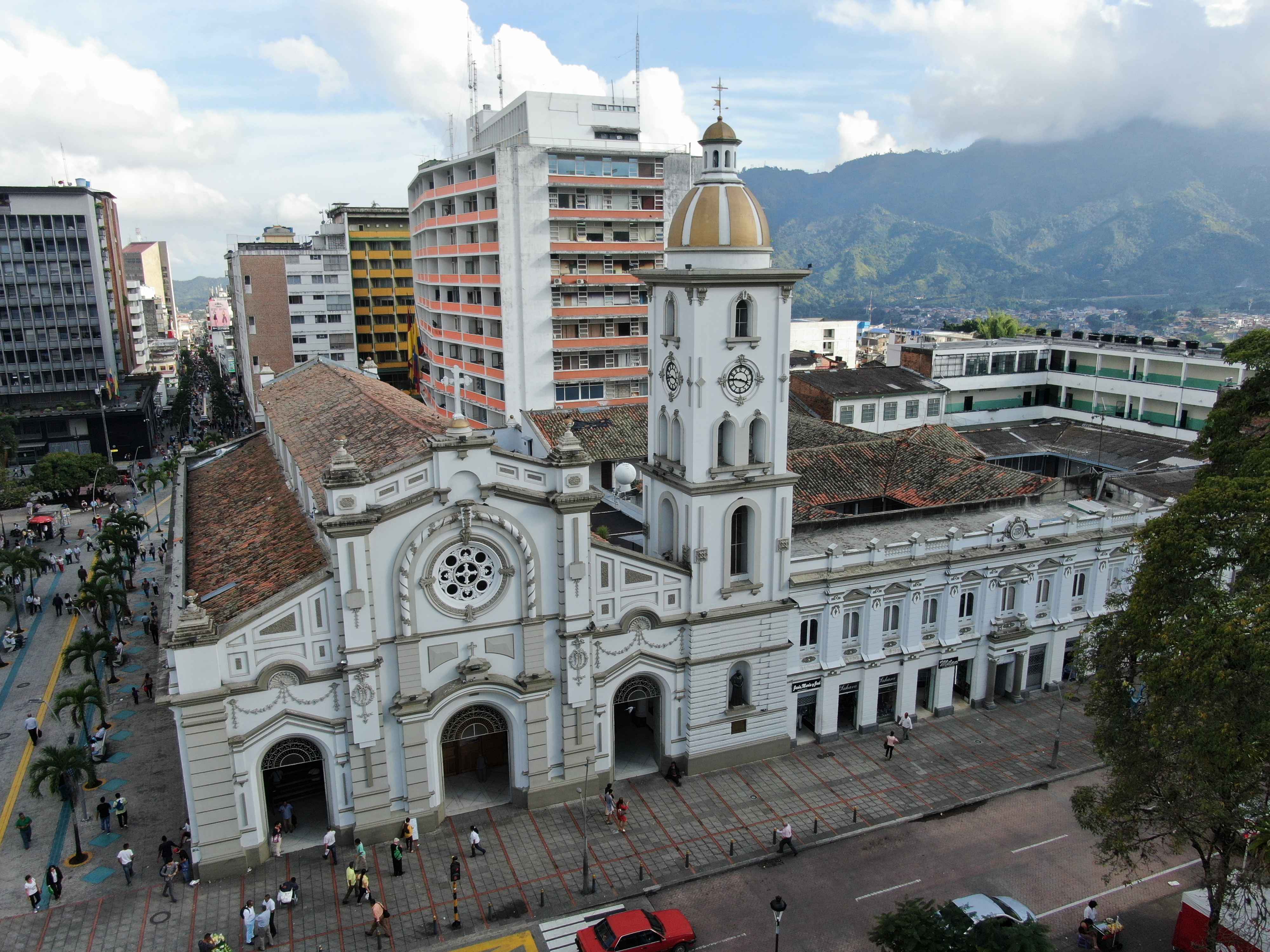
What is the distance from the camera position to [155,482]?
3339 inches

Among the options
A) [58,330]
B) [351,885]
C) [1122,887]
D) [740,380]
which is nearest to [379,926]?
[351,885]

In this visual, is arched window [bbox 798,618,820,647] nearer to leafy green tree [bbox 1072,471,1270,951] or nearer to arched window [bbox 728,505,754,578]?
arched window [bbox 728,505,754,578]

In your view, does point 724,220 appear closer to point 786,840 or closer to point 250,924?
point 786,840

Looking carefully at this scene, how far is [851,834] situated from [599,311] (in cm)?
4754

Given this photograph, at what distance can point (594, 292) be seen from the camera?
7100cm

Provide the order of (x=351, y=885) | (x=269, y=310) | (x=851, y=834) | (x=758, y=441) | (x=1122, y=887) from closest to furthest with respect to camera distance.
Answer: (x=351, y=885), (x=1122, y=887), (x=851, y=834), (x=758, y=441), (x=269, y=310)

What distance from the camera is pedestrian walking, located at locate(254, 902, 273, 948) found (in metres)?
26.8

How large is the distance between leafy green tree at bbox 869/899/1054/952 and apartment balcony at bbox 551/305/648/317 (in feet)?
174

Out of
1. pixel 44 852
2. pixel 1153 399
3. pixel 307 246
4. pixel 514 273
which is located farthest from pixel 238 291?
pixel 1153 399

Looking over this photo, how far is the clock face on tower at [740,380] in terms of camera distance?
3325 centimetres

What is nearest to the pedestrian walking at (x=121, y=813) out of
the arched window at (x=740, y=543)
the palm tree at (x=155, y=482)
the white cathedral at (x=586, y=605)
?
the white cathedral at (x=586, y=605)

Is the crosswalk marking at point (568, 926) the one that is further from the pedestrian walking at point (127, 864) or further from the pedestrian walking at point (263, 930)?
the pedestrian walking at point (127, 864)

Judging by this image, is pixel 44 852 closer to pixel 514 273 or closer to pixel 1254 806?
pixel 1254 806

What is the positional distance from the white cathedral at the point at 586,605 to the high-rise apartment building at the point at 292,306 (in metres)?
75.5
